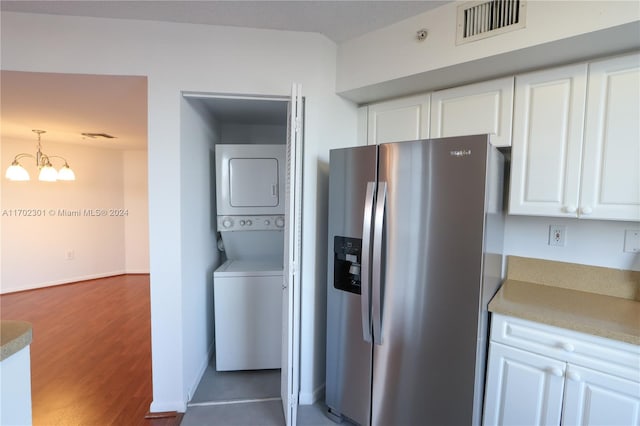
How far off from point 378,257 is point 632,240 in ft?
4.34

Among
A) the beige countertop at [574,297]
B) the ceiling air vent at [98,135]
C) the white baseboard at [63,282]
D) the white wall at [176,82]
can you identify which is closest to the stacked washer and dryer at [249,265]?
the white wall at [176,82]

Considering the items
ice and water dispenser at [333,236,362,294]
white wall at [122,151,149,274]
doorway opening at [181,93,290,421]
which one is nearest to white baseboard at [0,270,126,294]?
white wall at [122,151,149,274]

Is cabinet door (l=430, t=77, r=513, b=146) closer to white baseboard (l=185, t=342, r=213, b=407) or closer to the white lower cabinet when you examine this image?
the white lower cabinet

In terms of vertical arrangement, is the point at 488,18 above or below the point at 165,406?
above

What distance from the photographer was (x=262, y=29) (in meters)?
1.78

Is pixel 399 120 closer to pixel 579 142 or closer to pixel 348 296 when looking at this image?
pixel 579 142

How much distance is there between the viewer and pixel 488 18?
1424mm

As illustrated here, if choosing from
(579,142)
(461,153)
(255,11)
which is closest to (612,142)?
(579,142)

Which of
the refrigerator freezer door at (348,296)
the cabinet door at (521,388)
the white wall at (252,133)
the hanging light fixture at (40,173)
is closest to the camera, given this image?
the cabinet door at (521,388)

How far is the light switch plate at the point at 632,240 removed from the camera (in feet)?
4.89

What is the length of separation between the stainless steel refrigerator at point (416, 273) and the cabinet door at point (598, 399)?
1.10ft

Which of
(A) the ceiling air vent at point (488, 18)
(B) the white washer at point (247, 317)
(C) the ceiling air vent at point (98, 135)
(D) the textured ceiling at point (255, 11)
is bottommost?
(B) the white washer at point (247, 317)

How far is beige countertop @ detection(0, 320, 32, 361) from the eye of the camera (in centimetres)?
88

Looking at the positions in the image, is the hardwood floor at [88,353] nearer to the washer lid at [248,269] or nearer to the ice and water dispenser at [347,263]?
the washer lid at [248,269]
